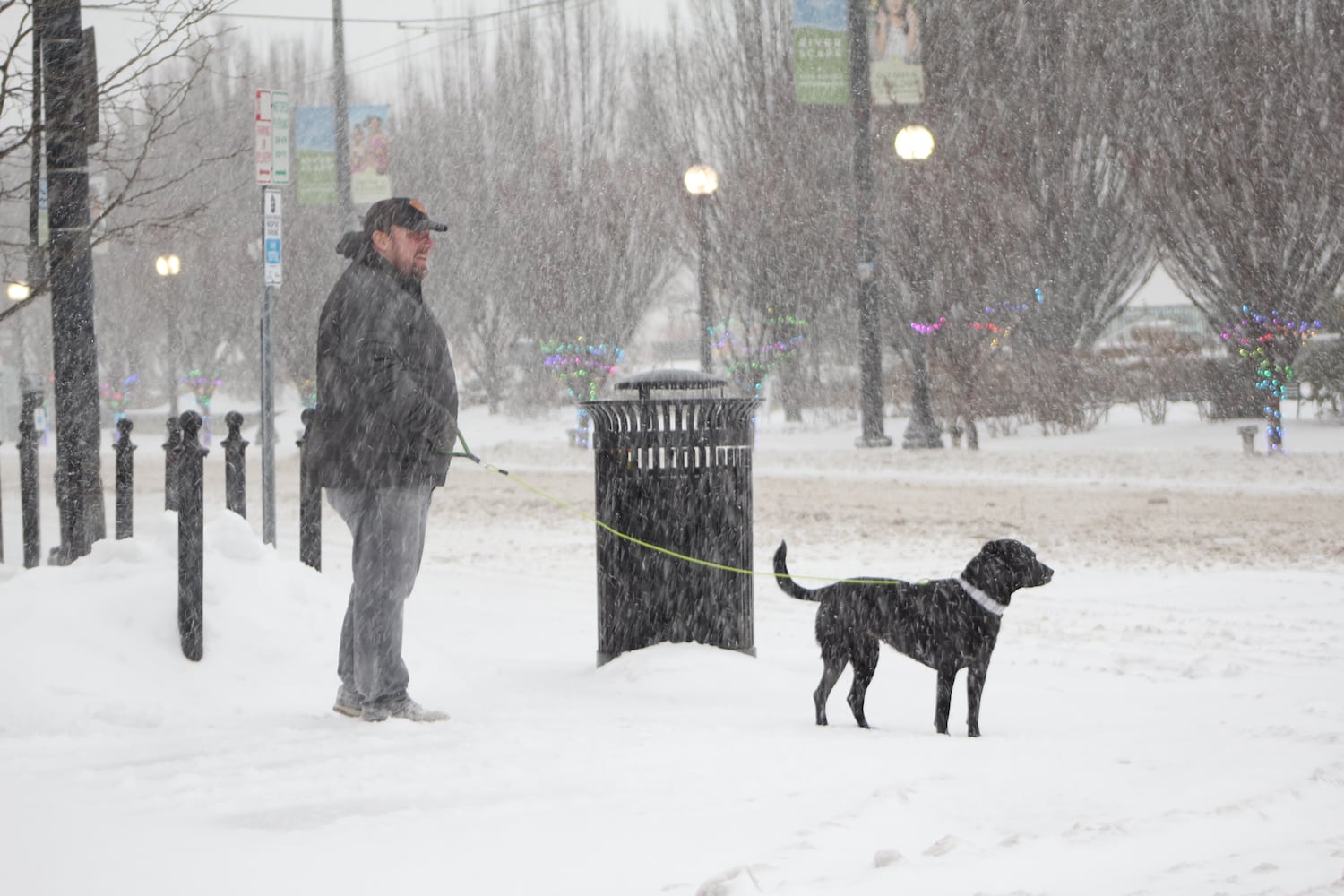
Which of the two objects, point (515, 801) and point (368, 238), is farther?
point (368, 238)

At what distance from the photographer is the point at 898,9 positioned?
20141 millimetres

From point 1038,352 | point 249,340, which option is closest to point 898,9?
point 1038,352

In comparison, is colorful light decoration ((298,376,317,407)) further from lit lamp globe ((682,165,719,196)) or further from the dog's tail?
the dog's tail

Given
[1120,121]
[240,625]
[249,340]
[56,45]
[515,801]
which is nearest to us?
[515,801]

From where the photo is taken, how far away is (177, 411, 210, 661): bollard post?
5605 mm

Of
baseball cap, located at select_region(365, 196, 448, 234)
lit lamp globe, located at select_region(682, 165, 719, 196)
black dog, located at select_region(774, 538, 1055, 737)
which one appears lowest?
black dog, located at select_region(774, 538, 1055, 737)

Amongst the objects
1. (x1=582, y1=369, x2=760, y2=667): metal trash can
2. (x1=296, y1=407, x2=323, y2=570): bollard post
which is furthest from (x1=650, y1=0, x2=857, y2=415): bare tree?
(x1=582, y1=369, x2=760, y2=667): metal trash can

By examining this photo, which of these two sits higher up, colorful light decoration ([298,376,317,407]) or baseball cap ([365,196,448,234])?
baseball cap ([365,196,448,234])

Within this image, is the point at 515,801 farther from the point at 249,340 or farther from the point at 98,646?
the point at 249,340

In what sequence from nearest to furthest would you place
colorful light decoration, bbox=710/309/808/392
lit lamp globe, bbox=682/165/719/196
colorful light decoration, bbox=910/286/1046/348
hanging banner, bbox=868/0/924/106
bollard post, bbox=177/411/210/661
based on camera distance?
1. bollard post, bbox=177/411/210/661
2. lit lamp globe, bbox=682/165/719/196
3. hanging banner, bbox=868/0/924/106
4. colorful light decoration, bbox=910/286/1046/348
5. colorful light decoration, bbox=710/309/808/392

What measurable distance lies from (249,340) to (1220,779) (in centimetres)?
4299

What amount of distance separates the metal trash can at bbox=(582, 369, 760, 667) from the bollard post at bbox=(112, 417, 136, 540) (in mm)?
3517

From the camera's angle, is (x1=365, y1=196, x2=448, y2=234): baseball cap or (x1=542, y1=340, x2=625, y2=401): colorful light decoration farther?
(x1=542, y1=340, x2=625, y2=401): colorful light decoration

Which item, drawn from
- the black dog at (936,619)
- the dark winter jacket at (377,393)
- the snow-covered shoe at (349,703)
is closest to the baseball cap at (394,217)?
the dark winter jacket at (377,393)
